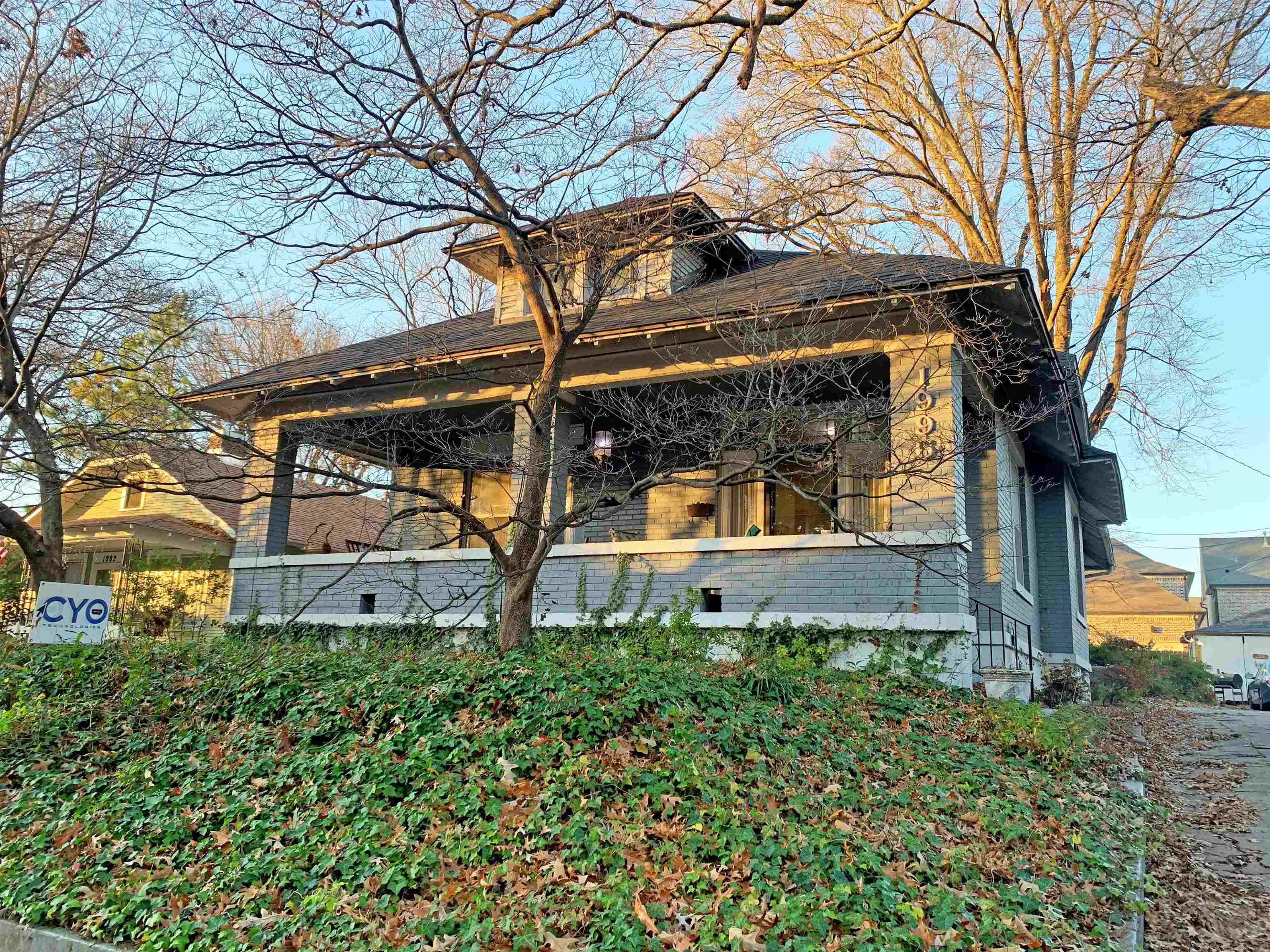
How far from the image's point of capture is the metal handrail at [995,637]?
10008 millimetres

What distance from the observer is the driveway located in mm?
5555

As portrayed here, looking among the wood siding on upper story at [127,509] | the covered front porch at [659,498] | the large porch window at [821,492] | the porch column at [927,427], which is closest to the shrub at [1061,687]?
the large porch window at [821,492]

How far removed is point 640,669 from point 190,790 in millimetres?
3048

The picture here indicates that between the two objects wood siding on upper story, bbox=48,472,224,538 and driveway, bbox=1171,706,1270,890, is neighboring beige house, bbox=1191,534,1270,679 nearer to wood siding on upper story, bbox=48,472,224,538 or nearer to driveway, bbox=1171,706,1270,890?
driveway, bbox=1171,706,1270,890

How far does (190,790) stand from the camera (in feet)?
19.0

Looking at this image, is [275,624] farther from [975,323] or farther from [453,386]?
[975,323]

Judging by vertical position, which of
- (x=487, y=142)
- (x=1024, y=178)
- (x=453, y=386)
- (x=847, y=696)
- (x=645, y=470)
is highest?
(x=1024, y=178)

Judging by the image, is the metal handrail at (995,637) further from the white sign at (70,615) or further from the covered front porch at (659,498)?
the white sign at (70,615)

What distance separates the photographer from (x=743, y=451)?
1255 centimetres

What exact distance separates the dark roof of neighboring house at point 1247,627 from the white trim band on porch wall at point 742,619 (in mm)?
34737

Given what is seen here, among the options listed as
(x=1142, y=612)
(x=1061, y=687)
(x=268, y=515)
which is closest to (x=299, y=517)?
(x=268, y=515)

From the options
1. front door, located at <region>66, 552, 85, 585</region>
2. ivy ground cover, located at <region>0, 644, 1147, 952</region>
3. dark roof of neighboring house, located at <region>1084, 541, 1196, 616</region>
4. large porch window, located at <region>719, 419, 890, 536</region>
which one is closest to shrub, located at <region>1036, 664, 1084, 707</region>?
large porch window, located at <region>719, 419, 890, 536</region>

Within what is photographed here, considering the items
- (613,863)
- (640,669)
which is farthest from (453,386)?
(613,863)

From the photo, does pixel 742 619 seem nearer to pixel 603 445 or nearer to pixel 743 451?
pixel 603 445
